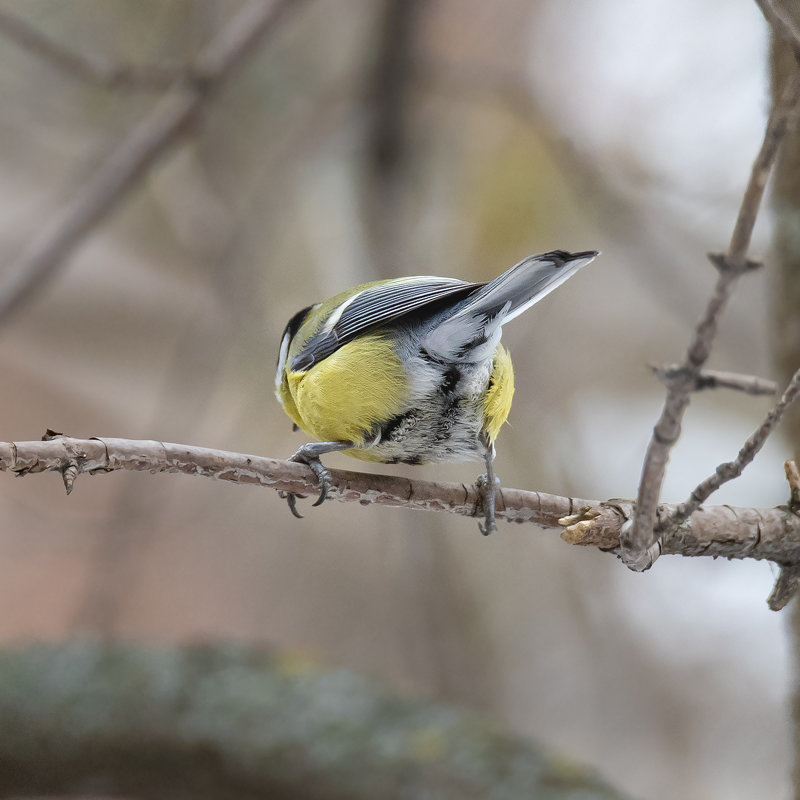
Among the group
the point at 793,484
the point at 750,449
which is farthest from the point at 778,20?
the point at 793,484

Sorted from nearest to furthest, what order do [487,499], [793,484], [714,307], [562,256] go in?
1. [714,307]
2. [562,256]
3. [793,484]
4. [487,499]

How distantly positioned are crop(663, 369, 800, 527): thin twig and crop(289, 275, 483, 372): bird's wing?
1.87ft

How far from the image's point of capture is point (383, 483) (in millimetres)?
1333

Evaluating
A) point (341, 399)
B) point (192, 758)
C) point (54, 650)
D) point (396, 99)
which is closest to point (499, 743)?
point (192, 758)

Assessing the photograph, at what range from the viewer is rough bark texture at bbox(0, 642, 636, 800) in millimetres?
1887

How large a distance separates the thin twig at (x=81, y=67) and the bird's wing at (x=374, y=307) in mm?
1071

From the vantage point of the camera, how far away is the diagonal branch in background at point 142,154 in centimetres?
232

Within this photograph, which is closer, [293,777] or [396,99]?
[293,777]

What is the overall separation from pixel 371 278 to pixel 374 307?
4.05 feet

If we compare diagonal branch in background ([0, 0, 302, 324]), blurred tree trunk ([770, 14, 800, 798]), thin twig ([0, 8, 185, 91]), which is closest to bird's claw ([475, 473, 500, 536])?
blurred tree trunk ([770, 14, 800, 798])

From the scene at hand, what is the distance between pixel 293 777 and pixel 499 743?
0.47 metres

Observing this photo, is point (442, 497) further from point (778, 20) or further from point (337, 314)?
point (778, 20)

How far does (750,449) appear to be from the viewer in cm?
88

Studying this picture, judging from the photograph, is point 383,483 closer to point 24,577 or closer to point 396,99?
point 396,99
